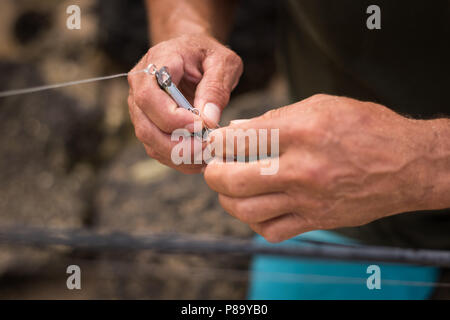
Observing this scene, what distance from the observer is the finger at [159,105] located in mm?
493

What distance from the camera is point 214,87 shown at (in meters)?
0.54

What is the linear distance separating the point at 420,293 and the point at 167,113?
24.1 inches

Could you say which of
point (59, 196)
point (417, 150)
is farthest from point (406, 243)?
point (59, 196)

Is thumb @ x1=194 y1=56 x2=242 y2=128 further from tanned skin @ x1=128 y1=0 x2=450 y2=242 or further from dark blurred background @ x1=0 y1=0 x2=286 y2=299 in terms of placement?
dark blurred background @ x1=0 y1=0 x2=286 y2=299

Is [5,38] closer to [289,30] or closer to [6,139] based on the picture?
[6,139]

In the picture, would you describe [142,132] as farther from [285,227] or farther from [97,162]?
[97,162]

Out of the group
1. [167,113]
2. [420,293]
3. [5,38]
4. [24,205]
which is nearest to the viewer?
[167,113]

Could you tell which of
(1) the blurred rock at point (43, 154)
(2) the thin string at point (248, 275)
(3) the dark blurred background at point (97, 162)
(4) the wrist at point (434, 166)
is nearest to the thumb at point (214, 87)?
(4) the wrist at point (434, 166)

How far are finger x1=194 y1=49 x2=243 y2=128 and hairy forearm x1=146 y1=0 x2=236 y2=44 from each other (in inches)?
3.5

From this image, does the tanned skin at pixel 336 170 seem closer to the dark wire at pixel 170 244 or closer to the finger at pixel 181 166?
the finger at pixel 181 166

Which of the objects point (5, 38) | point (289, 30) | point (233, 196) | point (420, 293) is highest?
point (5, 38)

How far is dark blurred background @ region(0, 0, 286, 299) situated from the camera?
3.86 feet

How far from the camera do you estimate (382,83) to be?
0.68 meters

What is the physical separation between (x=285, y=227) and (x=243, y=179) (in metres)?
0.08
